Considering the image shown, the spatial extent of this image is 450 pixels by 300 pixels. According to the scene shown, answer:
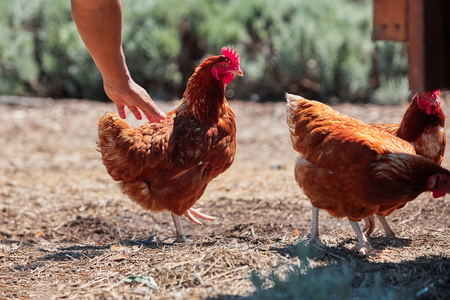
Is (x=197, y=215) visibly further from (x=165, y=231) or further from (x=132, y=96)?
(x=132, y=96)

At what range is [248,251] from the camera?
11.3 feet

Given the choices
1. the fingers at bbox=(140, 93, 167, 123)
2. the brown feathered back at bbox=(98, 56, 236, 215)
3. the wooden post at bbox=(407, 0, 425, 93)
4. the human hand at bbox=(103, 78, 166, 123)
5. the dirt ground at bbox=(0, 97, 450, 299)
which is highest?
the wooden post at bbox=(407, 0, 425, 93)

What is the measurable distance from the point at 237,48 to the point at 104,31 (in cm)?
674

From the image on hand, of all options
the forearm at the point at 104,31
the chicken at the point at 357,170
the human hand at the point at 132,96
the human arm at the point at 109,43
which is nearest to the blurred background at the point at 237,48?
the chicken at the point at 357,170

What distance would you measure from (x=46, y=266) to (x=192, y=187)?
1.23 metres

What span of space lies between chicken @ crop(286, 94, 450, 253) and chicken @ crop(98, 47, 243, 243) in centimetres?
76

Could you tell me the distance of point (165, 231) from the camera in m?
4.89

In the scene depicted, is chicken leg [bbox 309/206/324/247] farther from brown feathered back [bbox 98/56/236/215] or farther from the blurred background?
the blurred background

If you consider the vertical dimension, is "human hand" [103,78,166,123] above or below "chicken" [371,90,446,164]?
above

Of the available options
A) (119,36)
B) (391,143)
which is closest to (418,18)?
(391,143)

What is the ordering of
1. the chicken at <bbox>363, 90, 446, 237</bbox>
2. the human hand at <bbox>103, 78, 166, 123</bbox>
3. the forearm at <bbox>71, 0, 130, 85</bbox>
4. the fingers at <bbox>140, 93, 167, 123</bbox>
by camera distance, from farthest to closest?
the chicken at <bbox>363, 90, 446, 237</bbox> < the fingers at <bbox>140, 93, 167, 123</bbox> < the human hand at <bbox>103, 78, 166, 123</bbox> < the forearm at <bbox>71, 0, 130, 85</bbox>

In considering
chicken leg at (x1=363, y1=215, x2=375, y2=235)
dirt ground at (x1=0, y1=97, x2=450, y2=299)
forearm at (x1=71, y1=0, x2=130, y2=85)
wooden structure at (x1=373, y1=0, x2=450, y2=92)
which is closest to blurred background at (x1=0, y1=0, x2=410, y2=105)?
Answer: dirt ground at (x1=0, y1=97, x2=450, y2=299)

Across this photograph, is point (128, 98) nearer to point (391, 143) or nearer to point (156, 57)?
point (391, 143)

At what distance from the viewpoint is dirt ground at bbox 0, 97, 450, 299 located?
311 centimetres
